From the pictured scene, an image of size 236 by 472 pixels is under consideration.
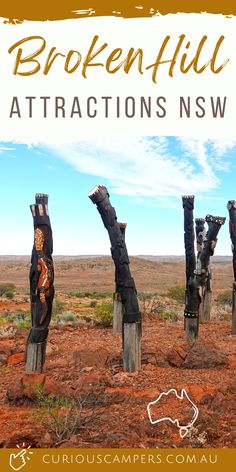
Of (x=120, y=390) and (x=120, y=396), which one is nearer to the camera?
(x=120, y=396)

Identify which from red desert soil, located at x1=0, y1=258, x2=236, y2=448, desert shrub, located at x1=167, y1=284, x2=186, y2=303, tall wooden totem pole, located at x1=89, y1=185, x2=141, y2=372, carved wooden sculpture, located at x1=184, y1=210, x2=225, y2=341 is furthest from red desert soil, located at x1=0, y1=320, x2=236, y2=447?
desert shrub, located at x1=167, y1=284, x2=186, y2=303

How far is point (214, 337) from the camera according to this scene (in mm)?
11281

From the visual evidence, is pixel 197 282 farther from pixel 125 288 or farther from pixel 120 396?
pixel 120 396

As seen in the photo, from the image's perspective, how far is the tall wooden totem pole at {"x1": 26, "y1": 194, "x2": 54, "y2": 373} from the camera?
754 centimetres

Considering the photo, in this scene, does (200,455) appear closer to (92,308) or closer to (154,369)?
(154,369)

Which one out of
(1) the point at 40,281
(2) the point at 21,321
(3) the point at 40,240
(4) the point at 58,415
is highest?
(3) the point at 40,240

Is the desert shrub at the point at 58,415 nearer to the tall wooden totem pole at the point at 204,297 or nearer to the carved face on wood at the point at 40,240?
the carved face on wood at the point at 40,240

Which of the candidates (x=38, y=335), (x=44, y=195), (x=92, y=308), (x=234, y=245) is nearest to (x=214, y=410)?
(x=38, y=335)

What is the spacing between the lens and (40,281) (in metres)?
7.52

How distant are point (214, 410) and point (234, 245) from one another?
255 inches

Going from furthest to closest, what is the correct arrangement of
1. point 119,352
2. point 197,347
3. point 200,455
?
1. point 119,352
2. point 197,347
3. point 200,455

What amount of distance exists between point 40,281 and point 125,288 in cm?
145

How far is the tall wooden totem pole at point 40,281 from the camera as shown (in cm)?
754

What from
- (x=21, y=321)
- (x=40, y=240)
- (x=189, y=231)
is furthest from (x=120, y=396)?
(x=21, y=321)
